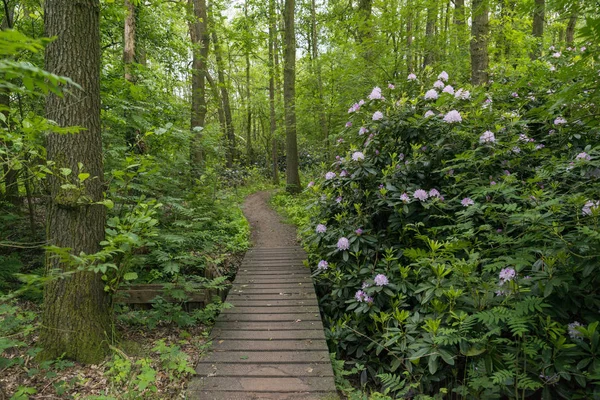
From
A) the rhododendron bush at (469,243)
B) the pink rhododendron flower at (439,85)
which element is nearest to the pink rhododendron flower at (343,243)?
the rhododendron bush at (469,243)

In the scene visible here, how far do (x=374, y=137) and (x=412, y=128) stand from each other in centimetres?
65

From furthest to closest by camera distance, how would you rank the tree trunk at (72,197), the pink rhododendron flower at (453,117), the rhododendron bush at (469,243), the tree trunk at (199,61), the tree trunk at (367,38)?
the tree trunk at (199,61) → the tree trunk at (367,38) → the pink rhododendron flower at (453,117) → the tree trunk at (72,197) → the rhododendron bush at (469,243)

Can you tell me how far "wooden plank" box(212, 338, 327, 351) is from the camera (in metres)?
3.75

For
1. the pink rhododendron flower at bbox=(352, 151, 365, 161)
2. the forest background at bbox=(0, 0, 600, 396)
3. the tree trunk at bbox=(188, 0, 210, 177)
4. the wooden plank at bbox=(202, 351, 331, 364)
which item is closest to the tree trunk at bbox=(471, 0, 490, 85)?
the forest background at bbox=(0, 0, 600, 396)

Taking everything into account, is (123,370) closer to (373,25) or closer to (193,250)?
(193,250)

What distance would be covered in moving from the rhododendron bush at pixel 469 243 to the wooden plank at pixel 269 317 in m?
0.38

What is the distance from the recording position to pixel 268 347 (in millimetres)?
3799

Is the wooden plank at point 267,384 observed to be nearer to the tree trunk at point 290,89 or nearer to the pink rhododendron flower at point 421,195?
the pink rhododendron flower at point 421,195

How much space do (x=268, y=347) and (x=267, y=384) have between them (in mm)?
646

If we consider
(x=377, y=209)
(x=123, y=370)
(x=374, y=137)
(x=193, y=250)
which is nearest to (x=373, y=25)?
(x=374, y=137)

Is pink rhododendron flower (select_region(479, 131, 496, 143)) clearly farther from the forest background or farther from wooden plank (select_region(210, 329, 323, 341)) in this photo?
wooden plank (select_region(210, 329, 323, 341))

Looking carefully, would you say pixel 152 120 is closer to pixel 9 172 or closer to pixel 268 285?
pixel 9 172

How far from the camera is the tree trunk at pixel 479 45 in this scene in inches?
265

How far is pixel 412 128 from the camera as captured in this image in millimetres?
5062
